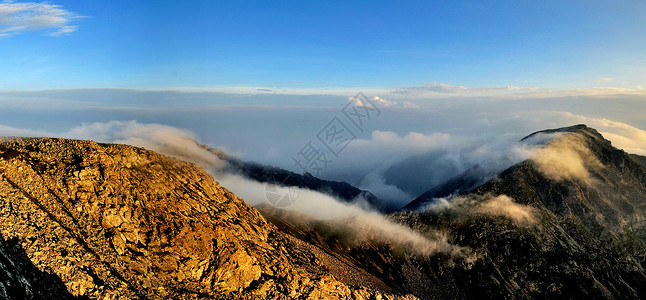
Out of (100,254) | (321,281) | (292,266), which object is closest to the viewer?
(100,254)

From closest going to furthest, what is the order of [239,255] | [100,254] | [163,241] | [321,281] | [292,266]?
1. [100,254]
2. [163,241]
3. [239,255]
4. [321,281]
5. [292,266]

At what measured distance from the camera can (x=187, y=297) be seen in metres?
71.1

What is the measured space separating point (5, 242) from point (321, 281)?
65940mm

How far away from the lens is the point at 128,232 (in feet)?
249

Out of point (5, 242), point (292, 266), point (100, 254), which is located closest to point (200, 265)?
point (100, 254)

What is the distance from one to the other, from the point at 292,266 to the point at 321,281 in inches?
407

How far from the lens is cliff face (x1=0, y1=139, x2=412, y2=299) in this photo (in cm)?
6444

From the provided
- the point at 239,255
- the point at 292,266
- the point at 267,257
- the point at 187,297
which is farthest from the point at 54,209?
the point at 292,266

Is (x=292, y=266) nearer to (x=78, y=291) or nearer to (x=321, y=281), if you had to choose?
(x=321, y=281)

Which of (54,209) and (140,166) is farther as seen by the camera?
(140,166)

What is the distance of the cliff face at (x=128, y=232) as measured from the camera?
64.4 meters

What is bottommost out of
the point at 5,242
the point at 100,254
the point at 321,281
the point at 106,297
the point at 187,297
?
the point at 321,281

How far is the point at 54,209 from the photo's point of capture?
7156cm

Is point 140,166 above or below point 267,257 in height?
above
